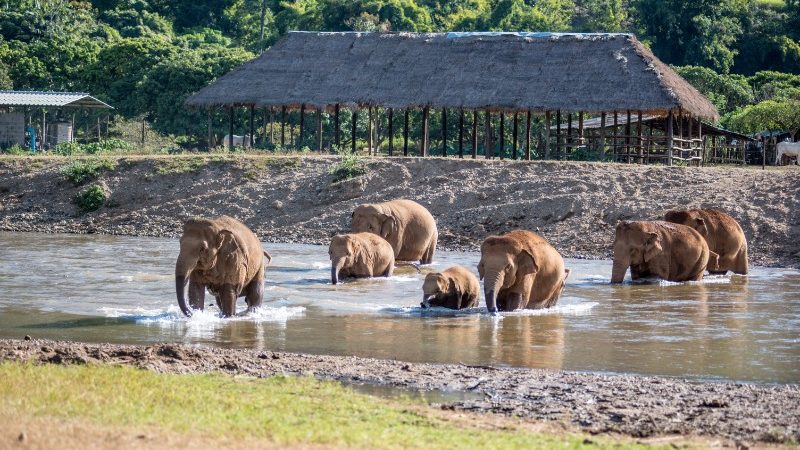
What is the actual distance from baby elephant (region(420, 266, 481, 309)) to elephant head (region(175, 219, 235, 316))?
11.5ft

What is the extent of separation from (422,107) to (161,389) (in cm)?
3522

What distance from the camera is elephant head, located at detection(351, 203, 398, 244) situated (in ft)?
88.1

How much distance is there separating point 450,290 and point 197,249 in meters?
4.32

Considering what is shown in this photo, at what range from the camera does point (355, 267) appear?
79.3 feet

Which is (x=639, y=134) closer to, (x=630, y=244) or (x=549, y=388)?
(x=630, y=244)

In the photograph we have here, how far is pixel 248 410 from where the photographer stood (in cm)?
1129

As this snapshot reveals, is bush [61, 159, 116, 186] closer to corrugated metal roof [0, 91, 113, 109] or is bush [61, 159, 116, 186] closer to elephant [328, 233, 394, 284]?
corrugated metal roof [0, 91, 113, 109]

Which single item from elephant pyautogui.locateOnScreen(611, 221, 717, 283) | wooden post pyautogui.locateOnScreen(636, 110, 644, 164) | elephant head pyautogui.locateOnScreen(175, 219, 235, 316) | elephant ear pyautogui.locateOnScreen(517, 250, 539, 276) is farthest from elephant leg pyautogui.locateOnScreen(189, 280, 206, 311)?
wooden post pyautogui.locateOnScreen(636, 110, 644, 164)

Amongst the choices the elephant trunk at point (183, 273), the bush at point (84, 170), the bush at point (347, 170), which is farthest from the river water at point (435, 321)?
the bush at point (84, 170)

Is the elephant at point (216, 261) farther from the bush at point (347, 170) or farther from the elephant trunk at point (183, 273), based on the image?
the bush at point (347, 170)

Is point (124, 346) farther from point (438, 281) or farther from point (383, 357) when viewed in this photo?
point (438, 281)

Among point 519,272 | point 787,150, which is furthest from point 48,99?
point 519,272

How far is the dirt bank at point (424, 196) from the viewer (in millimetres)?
33219

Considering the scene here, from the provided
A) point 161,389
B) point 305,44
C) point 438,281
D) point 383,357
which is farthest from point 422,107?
point 161,389
